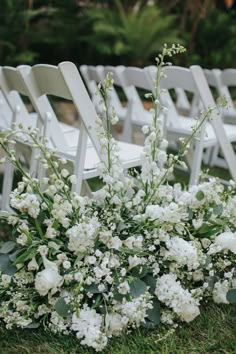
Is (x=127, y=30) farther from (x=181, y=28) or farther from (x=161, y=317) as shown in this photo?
(x=161, y=317)

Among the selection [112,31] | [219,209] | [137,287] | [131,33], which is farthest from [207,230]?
[131,33]

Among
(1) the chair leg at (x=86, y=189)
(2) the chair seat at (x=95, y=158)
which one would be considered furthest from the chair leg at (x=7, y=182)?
(1) the chair leg at (x=86, y=189)

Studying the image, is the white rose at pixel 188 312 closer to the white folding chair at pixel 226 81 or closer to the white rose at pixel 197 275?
the white rose at pixel 197 275

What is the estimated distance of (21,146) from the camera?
3.55m

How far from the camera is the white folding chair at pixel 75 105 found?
2689mm

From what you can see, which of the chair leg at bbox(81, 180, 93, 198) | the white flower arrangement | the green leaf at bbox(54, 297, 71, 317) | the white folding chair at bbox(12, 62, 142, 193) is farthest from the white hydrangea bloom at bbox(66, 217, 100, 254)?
the chair leg at bbox(81, 180, 93, 198)

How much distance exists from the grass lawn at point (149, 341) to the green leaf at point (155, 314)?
0.05 meters

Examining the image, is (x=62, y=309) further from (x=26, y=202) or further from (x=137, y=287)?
(x=26, y=202)

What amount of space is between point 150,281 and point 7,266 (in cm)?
57

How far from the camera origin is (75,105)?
8.89ft

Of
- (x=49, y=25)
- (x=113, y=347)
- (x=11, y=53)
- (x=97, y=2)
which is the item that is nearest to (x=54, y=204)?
Answer: (x=113, y=347)

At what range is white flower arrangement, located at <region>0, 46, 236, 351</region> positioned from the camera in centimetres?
212

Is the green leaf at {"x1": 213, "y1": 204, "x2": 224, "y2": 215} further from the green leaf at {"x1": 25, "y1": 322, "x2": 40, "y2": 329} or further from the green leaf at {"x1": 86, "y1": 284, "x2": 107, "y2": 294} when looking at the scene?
the green leaf at {"x1": 25, "y1": 322, "x2": 40, "y2": 329}

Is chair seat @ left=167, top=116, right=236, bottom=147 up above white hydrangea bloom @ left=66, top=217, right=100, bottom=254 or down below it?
above
